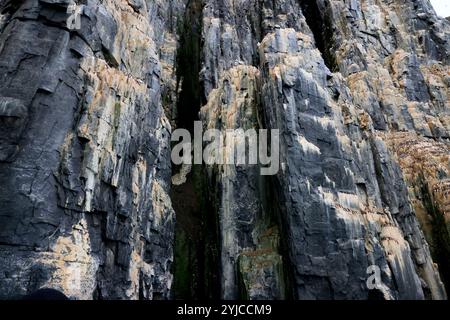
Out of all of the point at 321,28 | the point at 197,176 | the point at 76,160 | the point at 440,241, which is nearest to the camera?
the point at 76,160

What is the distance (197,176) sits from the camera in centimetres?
3531

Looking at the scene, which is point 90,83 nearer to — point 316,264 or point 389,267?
point 316,264

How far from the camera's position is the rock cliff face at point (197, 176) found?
16.4 m

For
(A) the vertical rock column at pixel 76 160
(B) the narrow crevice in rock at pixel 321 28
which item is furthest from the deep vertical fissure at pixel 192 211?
(B) the narrow crevice in rock at pixel 321 28

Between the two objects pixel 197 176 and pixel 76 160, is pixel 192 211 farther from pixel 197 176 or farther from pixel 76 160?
pixel 76 160

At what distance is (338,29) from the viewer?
153 feet

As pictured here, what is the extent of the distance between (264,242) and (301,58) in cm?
1492

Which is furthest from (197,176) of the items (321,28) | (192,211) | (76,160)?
(321,28)

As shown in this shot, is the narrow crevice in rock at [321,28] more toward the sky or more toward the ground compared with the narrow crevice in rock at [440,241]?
more toward the sky

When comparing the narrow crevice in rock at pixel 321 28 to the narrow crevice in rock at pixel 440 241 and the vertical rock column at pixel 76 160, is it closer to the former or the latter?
the narrow crevice in rock at pixel 440 241

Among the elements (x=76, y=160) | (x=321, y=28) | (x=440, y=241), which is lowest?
(x=440, y=241)

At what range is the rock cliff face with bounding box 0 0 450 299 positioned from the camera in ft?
53.8
